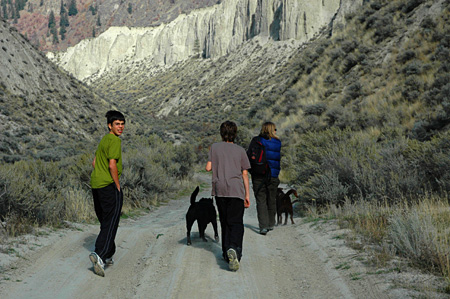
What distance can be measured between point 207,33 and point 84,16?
121752mm

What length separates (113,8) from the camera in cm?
17500

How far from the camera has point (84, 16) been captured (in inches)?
7062

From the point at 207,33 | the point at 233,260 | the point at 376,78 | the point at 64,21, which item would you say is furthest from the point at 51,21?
the point at 233,260

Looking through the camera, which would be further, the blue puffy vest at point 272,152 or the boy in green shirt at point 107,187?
the blue puffy vest at point 272,152

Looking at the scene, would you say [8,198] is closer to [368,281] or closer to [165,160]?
[368,281]

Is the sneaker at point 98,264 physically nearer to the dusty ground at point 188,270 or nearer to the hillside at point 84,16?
the dusty ground at point 188,270

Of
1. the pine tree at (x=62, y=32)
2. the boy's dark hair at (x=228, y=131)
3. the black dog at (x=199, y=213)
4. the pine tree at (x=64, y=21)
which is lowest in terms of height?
the black dog at (x=199, y=213)

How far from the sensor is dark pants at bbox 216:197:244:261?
455cm

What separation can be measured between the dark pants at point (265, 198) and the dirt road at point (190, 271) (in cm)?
44

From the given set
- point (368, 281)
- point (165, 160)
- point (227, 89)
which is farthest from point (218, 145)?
point (227, 89)

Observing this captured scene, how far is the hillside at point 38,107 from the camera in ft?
78.0

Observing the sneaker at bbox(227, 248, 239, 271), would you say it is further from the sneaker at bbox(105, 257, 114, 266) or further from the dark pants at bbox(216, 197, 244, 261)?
the sneaker at bbox(105, 257, 114, 266)

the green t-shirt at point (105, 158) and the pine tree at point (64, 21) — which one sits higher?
the pine tree at point (64, 21)

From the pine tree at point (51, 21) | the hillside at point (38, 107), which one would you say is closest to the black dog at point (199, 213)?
the hillside at point (38, 107)
